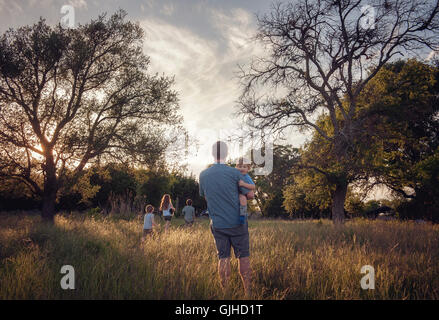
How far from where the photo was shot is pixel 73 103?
1193 centimetres

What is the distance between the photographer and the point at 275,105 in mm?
11891

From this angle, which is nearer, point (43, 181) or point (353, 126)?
point (353, 126)

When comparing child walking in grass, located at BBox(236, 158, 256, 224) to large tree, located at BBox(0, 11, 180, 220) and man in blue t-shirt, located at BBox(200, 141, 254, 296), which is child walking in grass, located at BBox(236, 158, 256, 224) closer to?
man in blue t-shirt, located at BBox(200, 141, 254, 296)

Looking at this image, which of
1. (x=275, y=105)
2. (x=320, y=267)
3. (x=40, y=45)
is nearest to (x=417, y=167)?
(x=275, y=105)

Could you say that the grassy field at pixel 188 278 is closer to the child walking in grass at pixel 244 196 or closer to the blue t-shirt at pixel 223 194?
the blue t-shirt at pixel 223 194

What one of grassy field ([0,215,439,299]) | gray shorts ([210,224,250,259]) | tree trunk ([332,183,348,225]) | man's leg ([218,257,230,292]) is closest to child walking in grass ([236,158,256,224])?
gray shorts ([210,224,250,259])

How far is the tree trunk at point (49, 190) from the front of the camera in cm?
1160

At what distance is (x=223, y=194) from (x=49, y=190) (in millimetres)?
12085

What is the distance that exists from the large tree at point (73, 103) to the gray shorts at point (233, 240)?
9.66m

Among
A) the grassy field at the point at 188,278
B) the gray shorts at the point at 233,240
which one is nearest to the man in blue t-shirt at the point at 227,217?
the gray shorts at the point at 233,240

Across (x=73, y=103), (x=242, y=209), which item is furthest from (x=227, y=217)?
(x=73, y=103)

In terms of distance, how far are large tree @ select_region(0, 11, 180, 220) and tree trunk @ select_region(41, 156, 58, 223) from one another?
40 mm
